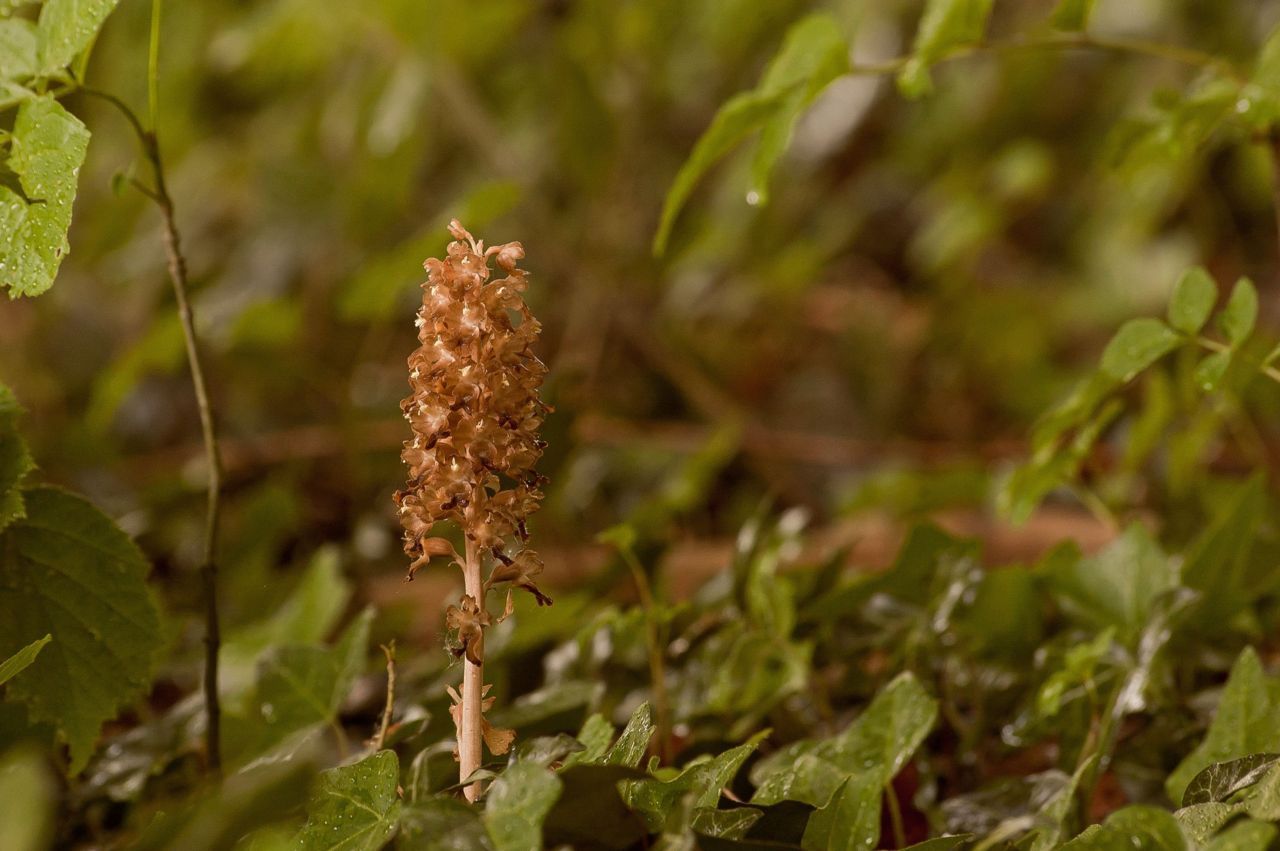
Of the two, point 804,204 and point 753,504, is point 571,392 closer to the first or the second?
point 753,504

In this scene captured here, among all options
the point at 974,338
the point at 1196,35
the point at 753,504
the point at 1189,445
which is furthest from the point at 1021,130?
the point at 1189,445

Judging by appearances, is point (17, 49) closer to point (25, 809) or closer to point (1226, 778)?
point (25, 809)

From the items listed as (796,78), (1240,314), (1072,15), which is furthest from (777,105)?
(1240,314)

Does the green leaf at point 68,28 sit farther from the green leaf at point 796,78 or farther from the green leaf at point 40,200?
the green leaf at point 796,78

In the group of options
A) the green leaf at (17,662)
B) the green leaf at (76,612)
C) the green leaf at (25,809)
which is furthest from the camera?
the green leaf at (76,612)

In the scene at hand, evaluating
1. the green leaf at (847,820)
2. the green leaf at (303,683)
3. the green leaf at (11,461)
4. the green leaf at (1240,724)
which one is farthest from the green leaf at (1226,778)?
the green leaf at (11,461)

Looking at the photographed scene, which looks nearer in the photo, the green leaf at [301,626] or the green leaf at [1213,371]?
the green leaf at [1213,371]

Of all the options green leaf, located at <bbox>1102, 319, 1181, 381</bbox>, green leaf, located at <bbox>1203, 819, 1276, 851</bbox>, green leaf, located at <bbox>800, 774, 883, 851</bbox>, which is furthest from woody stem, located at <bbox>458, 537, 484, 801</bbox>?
green leaf, located at <bbox>1102, 319, 1181, 381</bbox>
